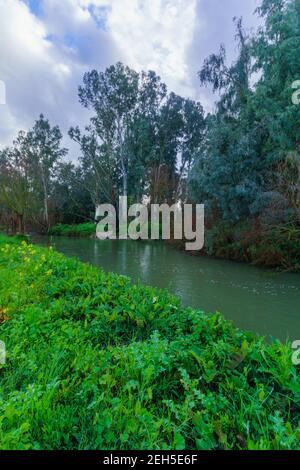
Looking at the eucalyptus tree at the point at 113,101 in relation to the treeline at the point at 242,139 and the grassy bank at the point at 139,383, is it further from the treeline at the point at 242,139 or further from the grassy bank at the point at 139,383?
the grassy bank at the point at 139,383

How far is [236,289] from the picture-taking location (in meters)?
6.88

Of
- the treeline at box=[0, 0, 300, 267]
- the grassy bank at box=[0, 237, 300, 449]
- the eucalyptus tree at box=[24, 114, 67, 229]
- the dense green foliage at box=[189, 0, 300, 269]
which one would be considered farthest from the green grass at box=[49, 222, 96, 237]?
the grassy bank at box=[0, 237, 300, 449]

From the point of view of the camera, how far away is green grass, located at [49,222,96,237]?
77.0 ft

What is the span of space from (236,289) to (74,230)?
1936 centimetres

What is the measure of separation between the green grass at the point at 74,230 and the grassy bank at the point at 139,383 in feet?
68.1

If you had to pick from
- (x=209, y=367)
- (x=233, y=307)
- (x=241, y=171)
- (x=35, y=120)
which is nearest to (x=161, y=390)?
(x=209, y=367)

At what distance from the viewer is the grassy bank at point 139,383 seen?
142cm

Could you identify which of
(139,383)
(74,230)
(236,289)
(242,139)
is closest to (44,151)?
(74,230)

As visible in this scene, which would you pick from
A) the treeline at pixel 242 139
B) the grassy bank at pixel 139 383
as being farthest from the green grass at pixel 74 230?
the grassy bank at pixel 139 383

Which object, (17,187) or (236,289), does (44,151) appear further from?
(236,289)

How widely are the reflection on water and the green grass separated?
13.5 m

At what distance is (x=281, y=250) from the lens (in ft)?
31.2

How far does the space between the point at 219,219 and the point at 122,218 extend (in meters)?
12.9

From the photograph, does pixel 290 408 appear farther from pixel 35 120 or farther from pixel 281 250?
pixel 35 120
